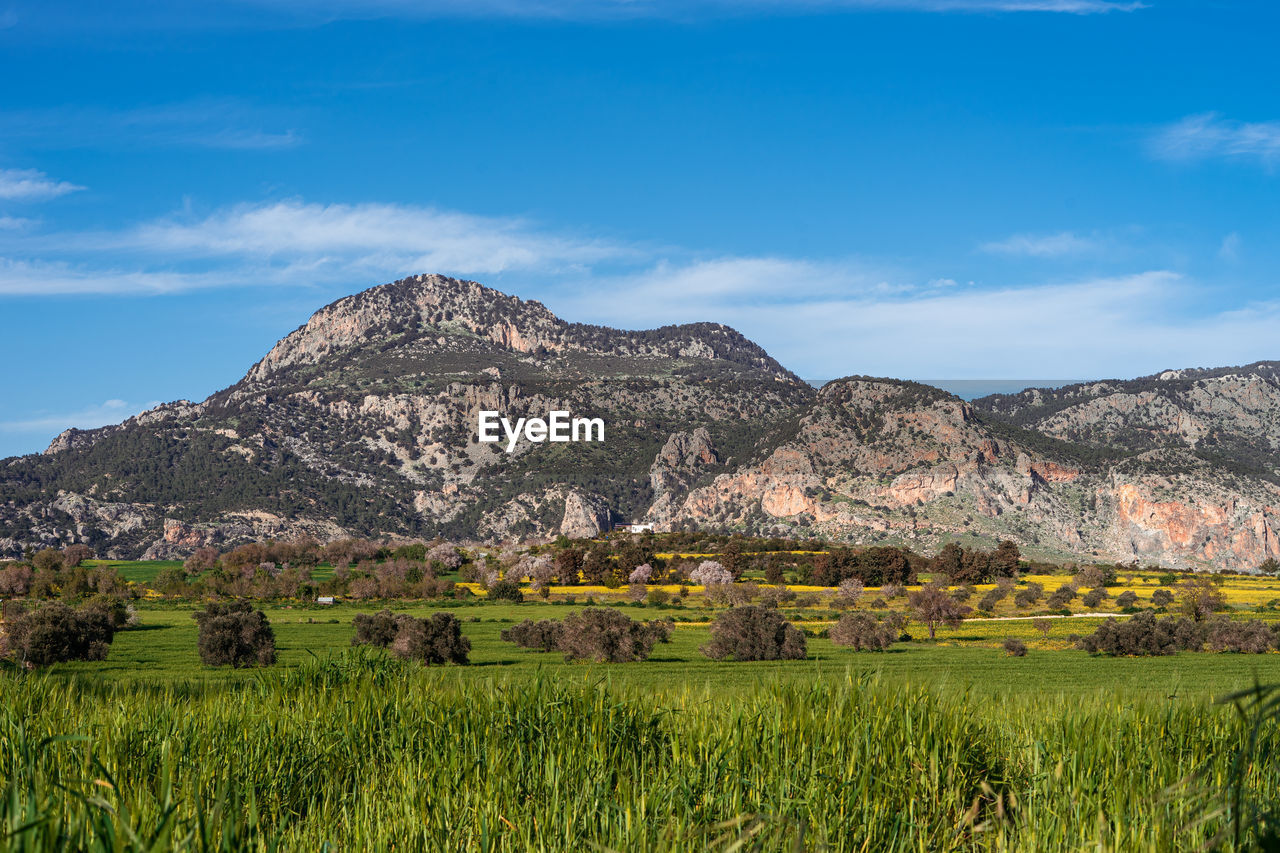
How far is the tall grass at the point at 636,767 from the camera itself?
5.95 metres

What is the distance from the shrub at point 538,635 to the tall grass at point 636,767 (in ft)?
137

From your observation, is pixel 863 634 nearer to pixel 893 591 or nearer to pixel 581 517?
pixel 893 591

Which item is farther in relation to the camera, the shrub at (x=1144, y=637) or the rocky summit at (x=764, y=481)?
the rocky summit at (x=764, y=481)

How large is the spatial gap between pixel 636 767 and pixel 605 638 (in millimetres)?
39084

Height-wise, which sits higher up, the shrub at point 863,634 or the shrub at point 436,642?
the shrub at point 436,642

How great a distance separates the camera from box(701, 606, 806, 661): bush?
47.5m

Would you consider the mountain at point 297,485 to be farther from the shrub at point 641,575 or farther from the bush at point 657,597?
the bush at point 657,597

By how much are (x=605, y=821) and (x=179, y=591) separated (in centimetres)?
9826

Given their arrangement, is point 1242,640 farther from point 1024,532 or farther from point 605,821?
point 1024,532

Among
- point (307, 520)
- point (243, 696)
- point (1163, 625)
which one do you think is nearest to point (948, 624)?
point (1163, 625)

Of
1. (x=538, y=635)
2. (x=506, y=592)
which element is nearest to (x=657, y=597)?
(x=506, y=592)

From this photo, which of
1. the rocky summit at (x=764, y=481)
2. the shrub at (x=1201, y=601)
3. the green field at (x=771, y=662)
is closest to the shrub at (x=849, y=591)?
the green field at (x=771, y=662)

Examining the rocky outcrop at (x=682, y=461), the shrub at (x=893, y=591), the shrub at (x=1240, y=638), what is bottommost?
the shrub at (x=893, y=591)

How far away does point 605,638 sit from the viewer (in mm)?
46031
